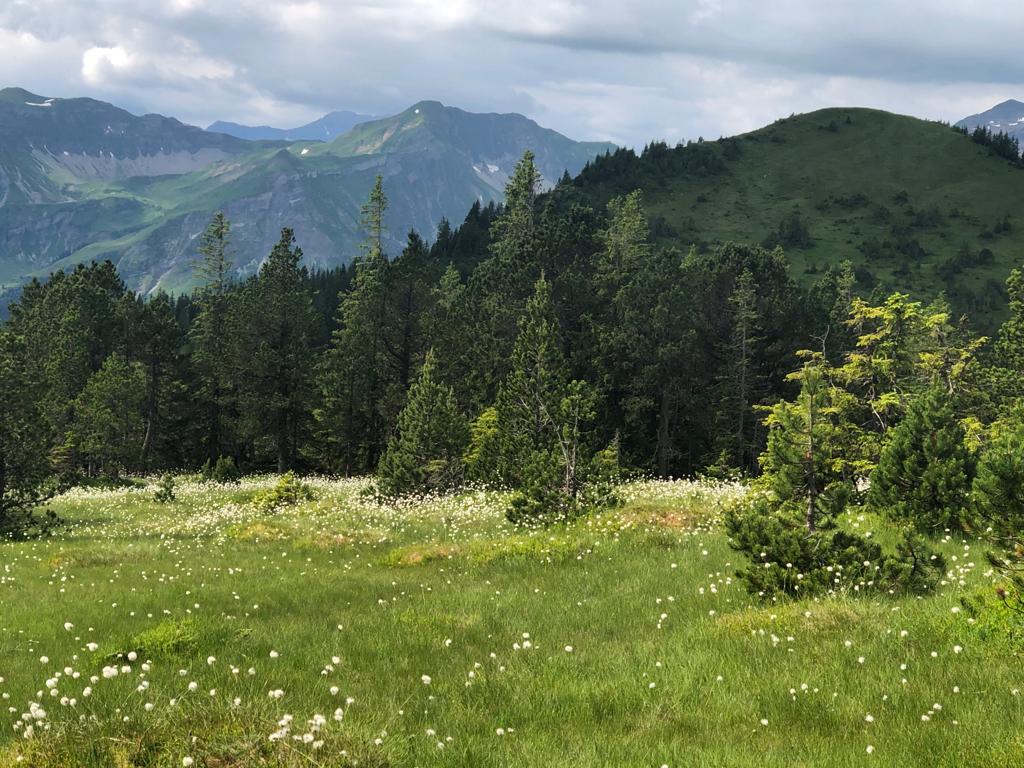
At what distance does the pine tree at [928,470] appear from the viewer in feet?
40.5

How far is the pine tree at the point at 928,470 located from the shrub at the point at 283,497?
788 inches

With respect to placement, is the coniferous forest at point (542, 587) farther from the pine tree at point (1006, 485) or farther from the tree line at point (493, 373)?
the tree line at point (493, 373)

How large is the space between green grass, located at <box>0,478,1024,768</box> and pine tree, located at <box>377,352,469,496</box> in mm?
12566

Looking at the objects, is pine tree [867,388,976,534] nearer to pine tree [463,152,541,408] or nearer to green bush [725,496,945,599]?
green bush [725,496,945,599]

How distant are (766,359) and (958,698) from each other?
50.2m

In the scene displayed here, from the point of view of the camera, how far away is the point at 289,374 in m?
53.9

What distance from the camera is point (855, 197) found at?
522ft

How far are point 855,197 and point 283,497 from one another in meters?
164

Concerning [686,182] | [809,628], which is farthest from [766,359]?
[686,182]

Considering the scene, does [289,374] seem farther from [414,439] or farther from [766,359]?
[766,359]

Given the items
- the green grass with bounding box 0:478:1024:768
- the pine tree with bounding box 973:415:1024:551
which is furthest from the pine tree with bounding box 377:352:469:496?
the pine tree with bounding box 973:415:1024:551

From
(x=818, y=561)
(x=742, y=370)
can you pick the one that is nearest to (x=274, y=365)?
(x=742, y=370)

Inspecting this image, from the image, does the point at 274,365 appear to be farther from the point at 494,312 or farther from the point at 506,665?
the point at 506,665

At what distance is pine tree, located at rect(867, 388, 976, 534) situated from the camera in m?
12.4
